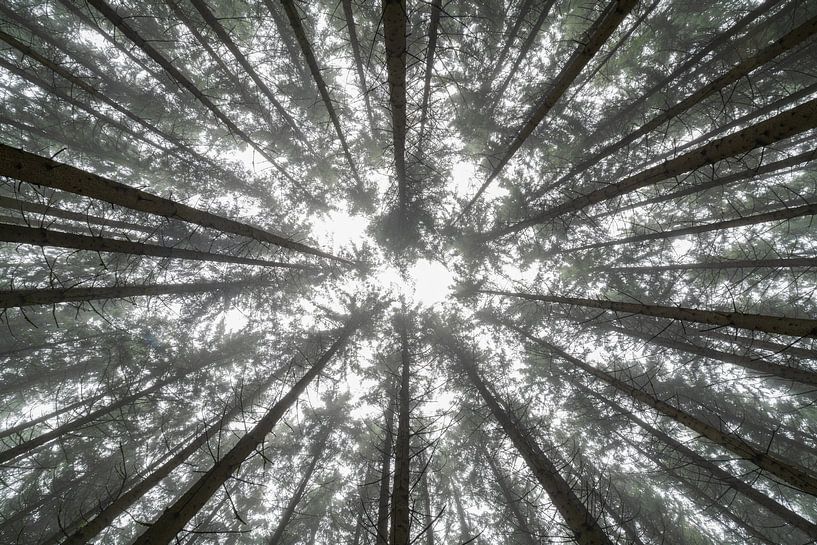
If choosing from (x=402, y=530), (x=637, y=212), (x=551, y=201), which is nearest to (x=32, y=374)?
(x=402, y=530)

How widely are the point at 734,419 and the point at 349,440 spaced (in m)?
14.6

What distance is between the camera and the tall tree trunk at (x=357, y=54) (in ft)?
17.6

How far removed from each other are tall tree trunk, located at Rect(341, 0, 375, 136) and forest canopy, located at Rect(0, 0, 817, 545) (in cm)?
15

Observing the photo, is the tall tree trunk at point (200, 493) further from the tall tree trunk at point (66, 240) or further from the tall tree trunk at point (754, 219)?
the tall tree trunk at point (754, 219)

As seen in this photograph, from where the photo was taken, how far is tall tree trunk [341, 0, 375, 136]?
5.36 meters

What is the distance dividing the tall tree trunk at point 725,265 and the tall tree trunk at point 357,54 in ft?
32.5

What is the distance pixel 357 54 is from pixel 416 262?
777cm

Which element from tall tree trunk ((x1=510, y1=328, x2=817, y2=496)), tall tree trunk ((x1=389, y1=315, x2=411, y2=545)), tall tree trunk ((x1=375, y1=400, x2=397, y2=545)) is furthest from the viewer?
tall tree trunk ((x1=375, y1=400, x2=397, y2=545))

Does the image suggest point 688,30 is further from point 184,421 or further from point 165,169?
point 184,421

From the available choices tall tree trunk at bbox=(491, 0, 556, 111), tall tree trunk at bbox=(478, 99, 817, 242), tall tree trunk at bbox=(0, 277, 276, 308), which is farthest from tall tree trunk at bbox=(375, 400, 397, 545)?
tall tree trunk at bbox=(491, 0, 556, 111)

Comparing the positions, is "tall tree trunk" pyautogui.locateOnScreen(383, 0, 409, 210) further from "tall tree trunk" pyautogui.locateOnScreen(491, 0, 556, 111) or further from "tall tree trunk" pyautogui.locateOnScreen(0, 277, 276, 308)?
Result: "tall tree trunk" pyautogui.locateOnScreen(0, 277, 276, 308)

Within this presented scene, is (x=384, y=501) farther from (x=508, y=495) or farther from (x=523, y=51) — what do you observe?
(x=523, y=51)

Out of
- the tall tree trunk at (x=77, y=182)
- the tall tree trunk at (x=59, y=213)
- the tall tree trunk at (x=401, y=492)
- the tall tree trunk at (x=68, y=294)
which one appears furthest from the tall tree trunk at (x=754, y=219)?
the tall tree trunk at (x=59, y=213)

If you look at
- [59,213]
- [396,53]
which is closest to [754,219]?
[396,53]
